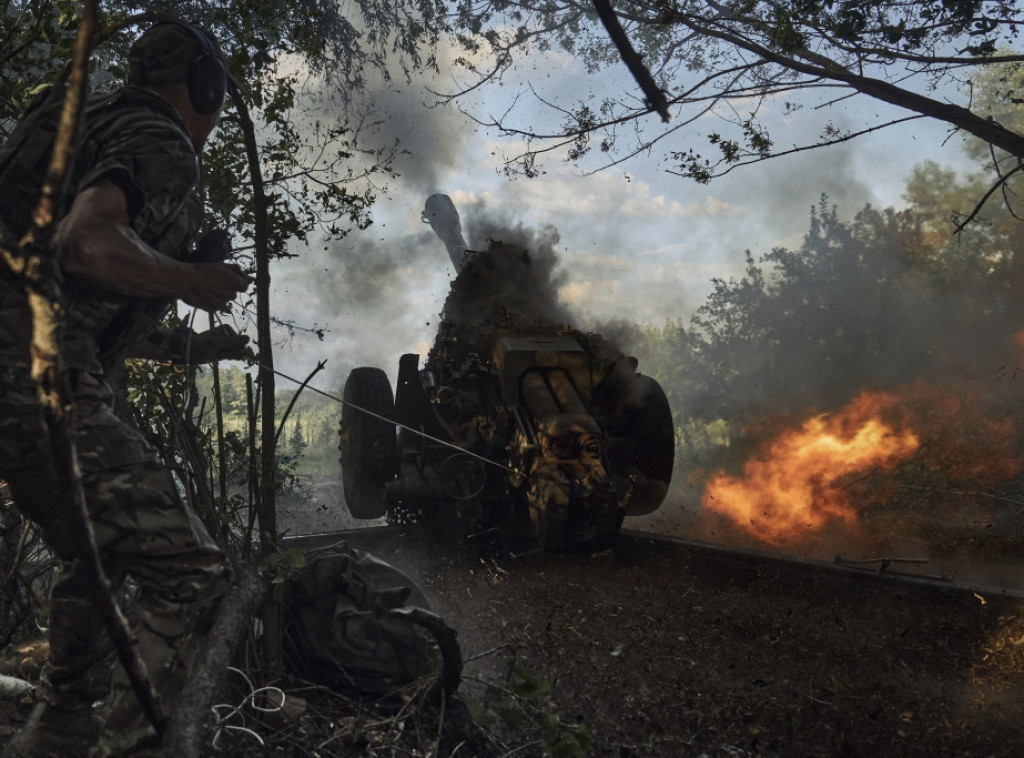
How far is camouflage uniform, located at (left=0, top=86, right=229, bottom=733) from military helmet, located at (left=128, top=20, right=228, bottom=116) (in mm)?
183

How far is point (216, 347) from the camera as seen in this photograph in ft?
9.90

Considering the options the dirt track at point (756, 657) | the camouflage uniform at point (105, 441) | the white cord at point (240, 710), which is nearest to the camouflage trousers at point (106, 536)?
the camouflage uniform at point (105, 441)

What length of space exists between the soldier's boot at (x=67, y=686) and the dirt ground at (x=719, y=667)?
1.82 feet

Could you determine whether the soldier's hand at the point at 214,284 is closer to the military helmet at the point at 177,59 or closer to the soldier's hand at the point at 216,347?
the soldier's hand at the point at 216,347

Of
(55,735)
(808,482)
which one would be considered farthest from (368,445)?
(808,482)

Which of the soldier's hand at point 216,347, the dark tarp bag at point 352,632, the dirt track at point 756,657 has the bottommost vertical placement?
the dirt track at point 756,657

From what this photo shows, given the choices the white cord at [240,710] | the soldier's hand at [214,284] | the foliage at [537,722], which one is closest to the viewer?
the soldier's hand at [214,284]

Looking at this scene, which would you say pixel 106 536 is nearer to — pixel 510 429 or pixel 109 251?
pixel 109 251

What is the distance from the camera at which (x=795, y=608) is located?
5.42 m

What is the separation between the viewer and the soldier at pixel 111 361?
2152mm

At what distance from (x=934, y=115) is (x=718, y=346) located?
21055 mm

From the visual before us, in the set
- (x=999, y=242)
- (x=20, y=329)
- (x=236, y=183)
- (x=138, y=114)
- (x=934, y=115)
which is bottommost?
(x=20, y=329)

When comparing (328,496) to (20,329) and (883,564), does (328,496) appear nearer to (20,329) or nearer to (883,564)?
(883,564)

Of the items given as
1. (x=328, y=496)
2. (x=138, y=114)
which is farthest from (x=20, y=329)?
(x=328, y=496)
